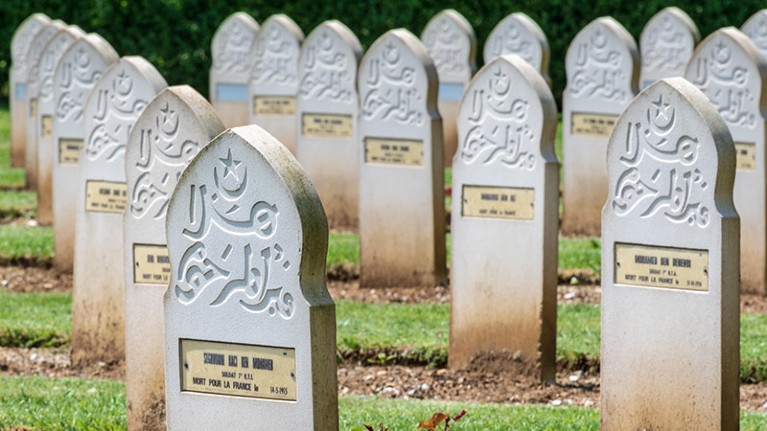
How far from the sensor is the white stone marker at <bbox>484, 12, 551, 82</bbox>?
15430mm

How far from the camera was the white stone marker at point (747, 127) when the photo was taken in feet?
35.9

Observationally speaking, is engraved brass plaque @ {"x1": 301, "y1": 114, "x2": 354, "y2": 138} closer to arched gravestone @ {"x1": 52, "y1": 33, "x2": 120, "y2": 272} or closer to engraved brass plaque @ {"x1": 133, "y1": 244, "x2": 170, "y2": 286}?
arched gravestone @ {"x1": 52, "y1": 33, "x2": 120, "y2": 272}

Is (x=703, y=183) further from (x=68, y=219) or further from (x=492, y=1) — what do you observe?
(x=492, y=1)

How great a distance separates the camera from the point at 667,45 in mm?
15664

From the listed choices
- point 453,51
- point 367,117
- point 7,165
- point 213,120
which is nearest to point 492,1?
point 453,51

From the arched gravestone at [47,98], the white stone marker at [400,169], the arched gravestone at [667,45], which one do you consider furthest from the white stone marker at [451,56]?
the white stone marker at [400,169]

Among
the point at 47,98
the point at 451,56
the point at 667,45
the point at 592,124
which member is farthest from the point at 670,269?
the point at 451,56

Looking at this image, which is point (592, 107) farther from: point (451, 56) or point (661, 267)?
point (661, 267)

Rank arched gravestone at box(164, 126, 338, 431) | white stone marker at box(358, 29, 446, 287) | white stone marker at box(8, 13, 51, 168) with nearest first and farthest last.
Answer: arched gravestone at box(164, 126, 338, 431)
white stone marker at box(358, 29, 446, 287)
white stone marker at box(8, 13, 51, 168)

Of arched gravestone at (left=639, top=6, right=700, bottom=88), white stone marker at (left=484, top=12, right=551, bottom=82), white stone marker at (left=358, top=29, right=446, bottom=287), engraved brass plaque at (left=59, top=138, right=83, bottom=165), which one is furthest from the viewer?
arched gravestone at (left=639, top=6, right=700, bottom=88)

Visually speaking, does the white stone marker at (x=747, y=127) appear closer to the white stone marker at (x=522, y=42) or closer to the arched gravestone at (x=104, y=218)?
the white stone marker at (x=522, y=42)

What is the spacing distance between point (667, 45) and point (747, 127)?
4806mm

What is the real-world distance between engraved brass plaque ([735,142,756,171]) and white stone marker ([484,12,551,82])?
14.6 ft

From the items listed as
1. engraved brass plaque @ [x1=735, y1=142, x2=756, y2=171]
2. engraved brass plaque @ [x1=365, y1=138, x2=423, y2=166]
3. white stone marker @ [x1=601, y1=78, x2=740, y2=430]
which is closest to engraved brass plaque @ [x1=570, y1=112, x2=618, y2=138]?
engraved brass plaque @ [x1=735, y1=142, x2=756, y2=171]
